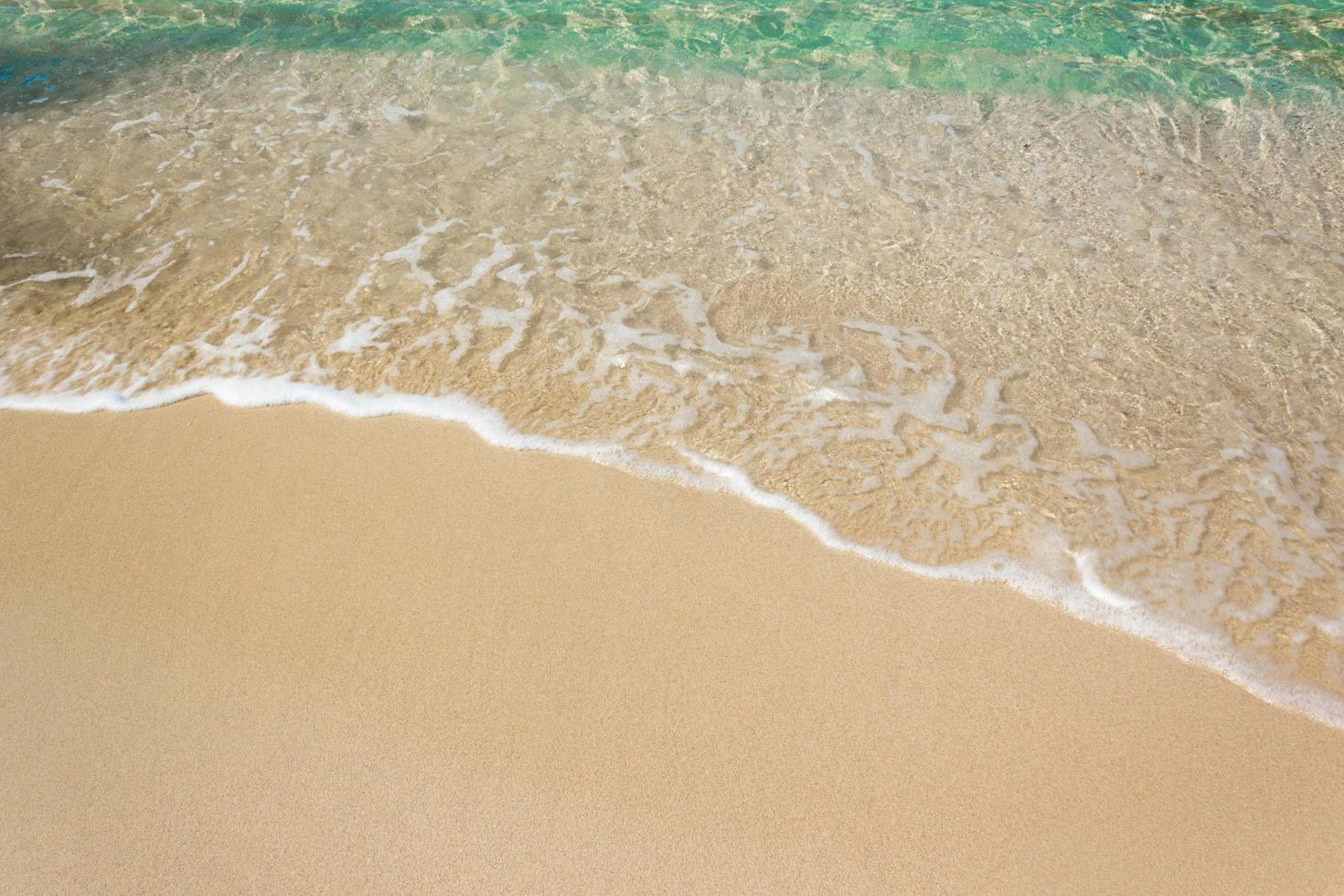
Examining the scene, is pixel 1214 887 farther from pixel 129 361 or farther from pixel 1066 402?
pixel 129 361

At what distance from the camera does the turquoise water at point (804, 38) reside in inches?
263

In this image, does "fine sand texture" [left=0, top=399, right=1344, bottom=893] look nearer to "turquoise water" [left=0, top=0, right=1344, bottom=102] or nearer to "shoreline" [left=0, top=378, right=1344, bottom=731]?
"shoreline" [left=0, top=378, right=1344, bottom=731]

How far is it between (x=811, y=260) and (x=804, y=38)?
11.2 ft

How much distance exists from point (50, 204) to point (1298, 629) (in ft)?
21.9

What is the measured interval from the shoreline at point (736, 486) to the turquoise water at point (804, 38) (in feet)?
13.5

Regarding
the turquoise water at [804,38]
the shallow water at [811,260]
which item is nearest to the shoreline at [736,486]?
the shallow water at [811,260]

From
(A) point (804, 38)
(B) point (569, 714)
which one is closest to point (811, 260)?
(B) point (569, 714)

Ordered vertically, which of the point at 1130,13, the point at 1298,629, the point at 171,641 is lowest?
the point at 171,641

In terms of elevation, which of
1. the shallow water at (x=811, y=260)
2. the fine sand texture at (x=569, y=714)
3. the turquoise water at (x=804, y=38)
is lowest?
the fine sand texture at (x=569, y=714)

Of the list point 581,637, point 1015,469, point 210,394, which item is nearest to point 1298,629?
point 1015,469

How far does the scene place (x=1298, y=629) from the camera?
2994 millimetres

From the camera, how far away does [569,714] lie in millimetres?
2748

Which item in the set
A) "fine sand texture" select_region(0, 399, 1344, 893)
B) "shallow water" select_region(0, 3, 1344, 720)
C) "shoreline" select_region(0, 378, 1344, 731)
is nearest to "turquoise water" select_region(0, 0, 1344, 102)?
"shallow water" select_region(0, 3, 1344, 720)

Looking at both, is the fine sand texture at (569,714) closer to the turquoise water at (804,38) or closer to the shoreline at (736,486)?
the shoreline at (736,486)
